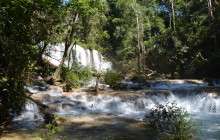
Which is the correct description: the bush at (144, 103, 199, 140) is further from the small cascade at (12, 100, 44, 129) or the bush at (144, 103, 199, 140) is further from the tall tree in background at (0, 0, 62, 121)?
the small cascade at (12, 100, 44, 129)

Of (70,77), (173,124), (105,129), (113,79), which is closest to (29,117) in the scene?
(105,129)

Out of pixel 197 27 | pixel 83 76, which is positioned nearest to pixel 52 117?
pixel 83 76

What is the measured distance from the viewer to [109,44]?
126ft

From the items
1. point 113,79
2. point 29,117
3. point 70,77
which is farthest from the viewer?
point 70,77

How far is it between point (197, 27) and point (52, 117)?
20470 mm

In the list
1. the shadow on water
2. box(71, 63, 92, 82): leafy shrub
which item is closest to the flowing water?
the shadow on water

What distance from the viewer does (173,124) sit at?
23.4 feet

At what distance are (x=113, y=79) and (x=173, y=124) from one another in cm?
1087

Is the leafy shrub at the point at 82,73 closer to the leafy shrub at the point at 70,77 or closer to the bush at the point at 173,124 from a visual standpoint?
the leafy shrub at the point at 70,77

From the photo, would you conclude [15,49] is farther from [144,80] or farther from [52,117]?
[144,80]

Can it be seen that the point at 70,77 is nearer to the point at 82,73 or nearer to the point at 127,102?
the point at 82,73

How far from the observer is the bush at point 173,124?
685 centimetres

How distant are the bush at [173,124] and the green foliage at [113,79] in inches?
319

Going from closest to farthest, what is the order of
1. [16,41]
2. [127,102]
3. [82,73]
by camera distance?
[16,41] < [127,102] < [82,73]
